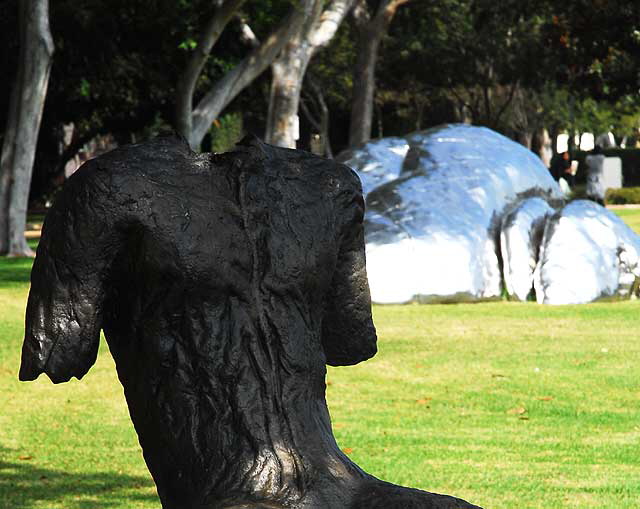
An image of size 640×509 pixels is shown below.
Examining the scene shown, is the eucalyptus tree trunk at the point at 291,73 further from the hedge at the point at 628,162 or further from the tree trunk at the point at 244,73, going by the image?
the hedge at the point at 628,162

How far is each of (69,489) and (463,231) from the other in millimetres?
9469

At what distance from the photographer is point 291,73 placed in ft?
79.0

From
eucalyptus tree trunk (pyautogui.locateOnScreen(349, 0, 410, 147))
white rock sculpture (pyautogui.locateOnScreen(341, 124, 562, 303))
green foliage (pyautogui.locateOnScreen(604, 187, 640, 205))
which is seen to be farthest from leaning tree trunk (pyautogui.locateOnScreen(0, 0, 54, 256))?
green foliage (pyautogui.locateOnScreen(604, 187, 640, 205))

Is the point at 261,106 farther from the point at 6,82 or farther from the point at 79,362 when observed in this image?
the point at 79,362

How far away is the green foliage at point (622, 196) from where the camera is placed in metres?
44.4

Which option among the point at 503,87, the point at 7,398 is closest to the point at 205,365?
the point at 7,398

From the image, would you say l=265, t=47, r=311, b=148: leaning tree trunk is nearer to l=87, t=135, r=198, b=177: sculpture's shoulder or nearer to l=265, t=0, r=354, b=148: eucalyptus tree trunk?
l=265, t=0, r=354, b=148: eucalyptus tree trunk

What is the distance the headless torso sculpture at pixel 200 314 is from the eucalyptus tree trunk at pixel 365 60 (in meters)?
26.7

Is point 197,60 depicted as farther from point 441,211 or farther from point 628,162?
point 628,162

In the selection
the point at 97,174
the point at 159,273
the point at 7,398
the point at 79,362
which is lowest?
the point at 7,398

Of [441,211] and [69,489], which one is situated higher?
[441,211]

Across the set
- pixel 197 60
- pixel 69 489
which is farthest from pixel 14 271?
pixel 69 489

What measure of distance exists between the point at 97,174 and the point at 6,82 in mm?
28784

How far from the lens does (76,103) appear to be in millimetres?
34812
